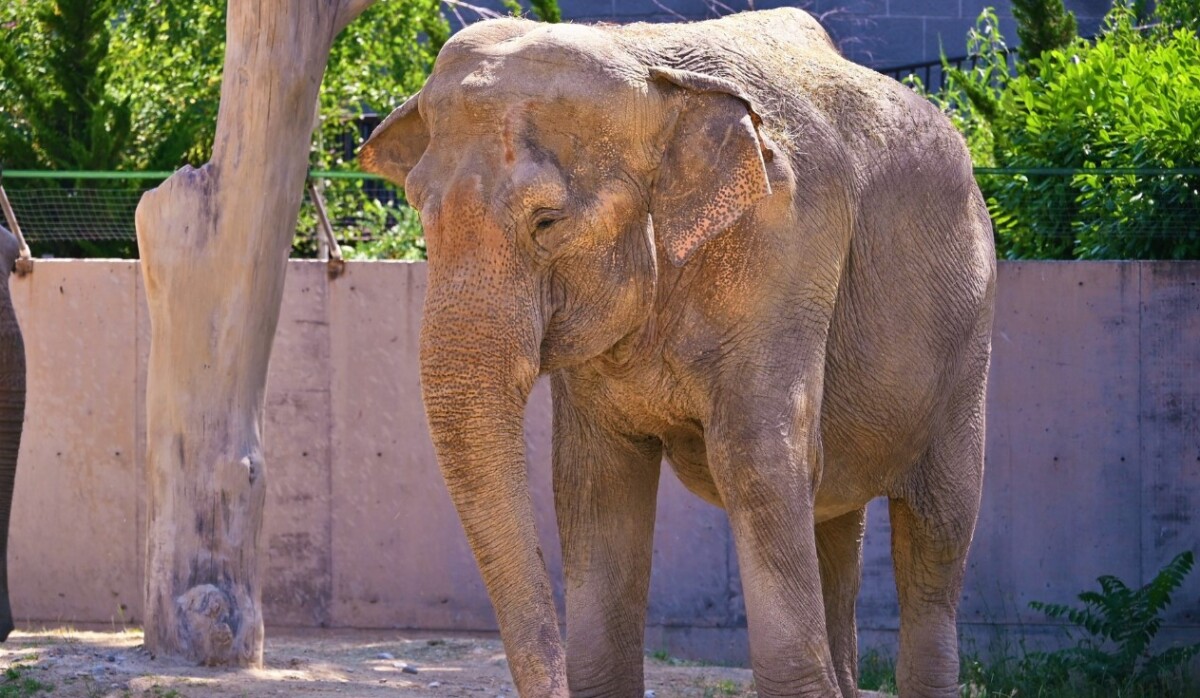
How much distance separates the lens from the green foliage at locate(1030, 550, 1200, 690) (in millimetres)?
8414

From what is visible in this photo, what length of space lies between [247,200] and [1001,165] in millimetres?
5561

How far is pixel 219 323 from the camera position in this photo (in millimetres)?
7297

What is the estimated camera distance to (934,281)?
593 cm

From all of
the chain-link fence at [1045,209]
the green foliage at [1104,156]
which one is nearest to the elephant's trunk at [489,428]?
the chain-link fence at [1045,209]

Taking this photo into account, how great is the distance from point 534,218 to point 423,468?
5.22m

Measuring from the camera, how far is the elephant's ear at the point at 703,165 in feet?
15.7

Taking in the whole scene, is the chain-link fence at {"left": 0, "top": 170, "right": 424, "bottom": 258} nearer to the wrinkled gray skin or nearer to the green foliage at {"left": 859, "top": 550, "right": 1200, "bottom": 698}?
the wrinkled gray skin

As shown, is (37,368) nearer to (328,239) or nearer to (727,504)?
(328,239)

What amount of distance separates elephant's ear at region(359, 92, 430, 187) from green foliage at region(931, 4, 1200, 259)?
554 cm

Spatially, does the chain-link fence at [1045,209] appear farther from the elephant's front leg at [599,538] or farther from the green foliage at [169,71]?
the elephant's front leg at [599,538]

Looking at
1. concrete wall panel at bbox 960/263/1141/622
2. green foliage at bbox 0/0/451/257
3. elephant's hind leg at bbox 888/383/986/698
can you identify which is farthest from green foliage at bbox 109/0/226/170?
elephant's hind leg at bbox 888/383/986/698

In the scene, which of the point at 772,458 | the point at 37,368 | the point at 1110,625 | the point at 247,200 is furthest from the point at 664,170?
the point at 37,368

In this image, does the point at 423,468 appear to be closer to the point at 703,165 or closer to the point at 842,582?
the point at 842,582

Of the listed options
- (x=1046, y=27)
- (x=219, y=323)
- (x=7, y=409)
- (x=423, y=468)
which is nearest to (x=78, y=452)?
(x=7, y=409)
